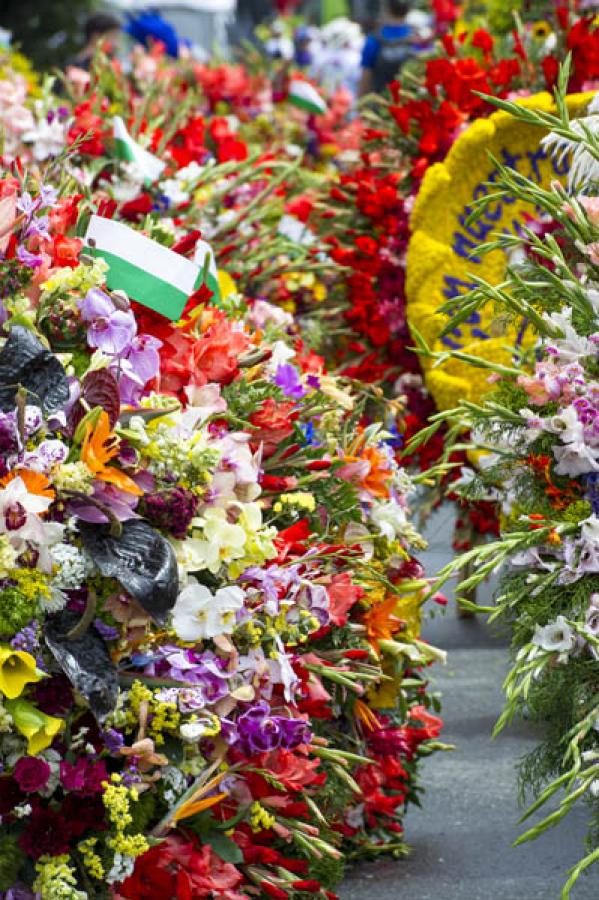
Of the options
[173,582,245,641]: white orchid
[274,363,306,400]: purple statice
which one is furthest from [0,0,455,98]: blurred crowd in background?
[173,582,245,641]: white orchid

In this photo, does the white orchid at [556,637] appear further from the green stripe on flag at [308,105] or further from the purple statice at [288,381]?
the green stripe on flag at [308,105]

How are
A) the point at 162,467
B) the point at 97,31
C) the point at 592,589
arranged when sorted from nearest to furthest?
the point at 162,467 < the point at 592,589 < the point at 97,31

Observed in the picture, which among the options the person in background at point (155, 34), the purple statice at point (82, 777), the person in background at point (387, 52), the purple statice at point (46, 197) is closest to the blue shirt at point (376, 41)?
the person in background at point (387, 52)

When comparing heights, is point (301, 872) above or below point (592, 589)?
below

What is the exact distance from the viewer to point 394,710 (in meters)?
3.73

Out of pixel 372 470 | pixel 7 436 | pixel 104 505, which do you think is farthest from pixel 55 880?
pixel 372 470

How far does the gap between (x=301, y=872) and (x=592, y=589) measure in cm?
70

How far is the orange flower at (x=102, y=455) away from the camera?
2.61 metres

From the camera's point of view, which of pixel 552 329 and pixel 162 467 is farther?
pixel 552 329

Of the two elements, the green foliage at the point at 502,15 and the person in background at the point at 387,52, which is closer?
the green foliage at the point at 502,15

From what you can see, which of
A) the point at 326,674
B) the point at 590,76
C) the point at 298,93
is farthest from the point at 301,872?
the point at 298,93

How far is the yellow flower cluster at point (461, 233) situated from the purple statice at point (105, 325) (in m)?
2.27

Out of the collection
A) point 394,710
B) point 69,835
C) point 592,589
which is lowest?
point 394,710

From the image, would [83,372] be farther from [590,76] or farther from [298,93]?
[298,93]
